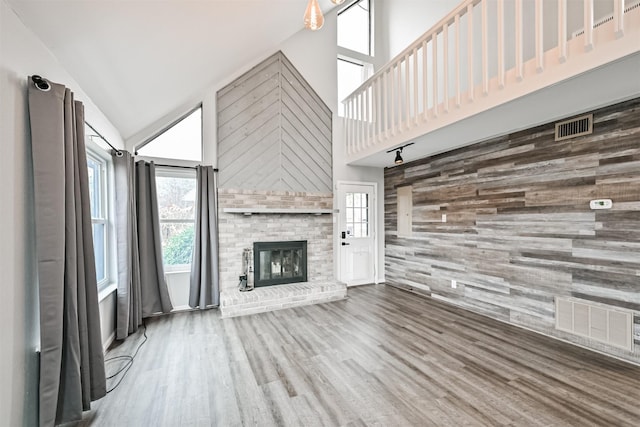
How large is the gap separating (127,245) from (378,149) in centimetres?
360

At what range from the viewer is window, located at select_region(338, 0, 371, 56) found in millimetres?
5613

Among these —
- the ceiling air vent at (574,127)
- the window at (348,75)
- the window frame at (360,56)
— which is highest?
the window frame at (360,56)

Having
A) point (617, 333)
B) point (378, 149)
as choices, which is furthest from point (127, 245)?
point (617, 333)

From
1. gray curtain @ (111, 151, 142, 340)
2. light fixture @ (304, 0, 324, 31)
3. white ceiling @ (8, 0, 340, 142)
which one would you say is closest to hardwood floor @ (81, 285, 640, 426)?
gray curtain @ (111, 151, 142, 340)

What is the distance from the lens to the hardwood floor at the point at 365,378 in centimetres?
188

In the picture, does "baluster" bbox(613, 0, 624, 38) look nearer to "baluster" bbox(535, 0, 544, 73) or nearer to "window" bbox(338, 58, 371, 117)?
"baluster" bbox(535, 0, 544, 73)

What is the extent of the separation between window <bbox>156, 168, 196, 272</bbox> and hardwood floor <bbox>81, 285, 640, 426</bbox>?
99 cm

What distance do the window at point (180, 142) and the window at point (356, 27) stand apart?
336 centimetres

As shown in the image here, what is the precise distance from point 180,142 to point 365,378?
3971 mm

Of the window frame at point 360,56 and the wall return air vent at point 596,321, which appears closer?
the wall return air vent at point 596,321

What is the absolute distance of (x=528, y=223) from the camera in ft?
10.7

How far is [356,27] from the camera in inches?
228

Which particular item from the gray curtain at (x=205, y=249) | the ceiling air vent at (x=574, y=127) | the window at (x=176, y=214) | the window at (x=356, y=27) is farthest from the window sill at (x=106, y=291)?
the window at (x=356, y=27)

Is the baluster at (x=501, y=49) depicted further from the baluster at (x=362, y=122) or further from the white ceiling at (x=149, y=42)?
the baluster at (x=362, y=122)
